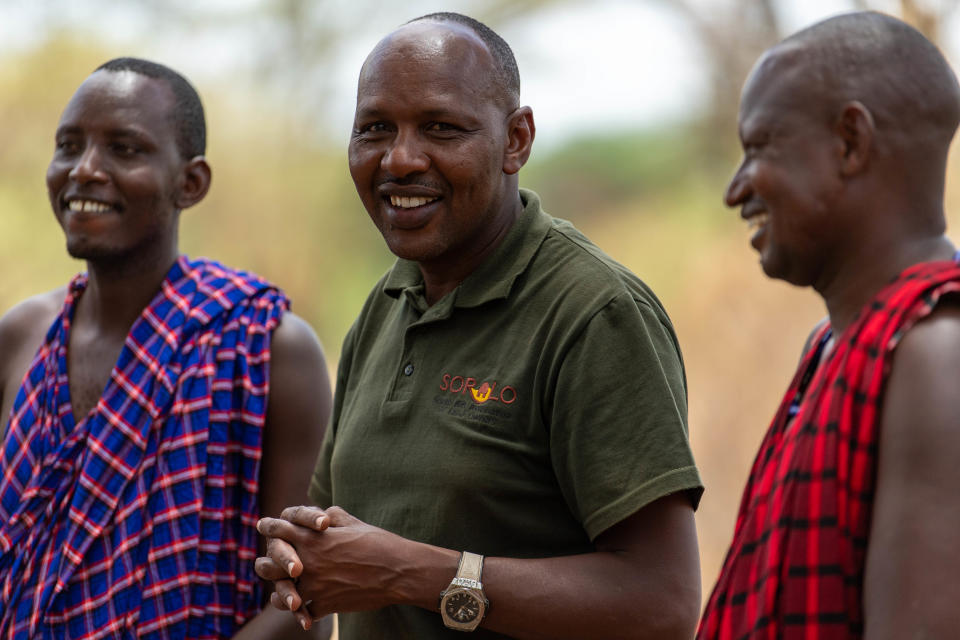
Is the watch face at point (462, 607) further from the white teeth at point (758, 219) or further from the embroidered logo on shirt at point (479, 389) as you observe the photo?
the white teeth at point (758, 219)

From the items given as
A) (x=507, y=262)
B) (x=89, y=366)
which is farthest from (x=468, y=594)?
(x=89, y=366)

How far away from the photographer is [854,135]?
54.7 inches

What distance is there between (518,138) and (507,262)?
9.7 inches

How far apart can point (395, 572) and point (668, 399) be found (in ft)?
1.67

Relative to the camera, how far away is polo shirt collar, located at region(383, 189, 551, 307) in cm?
196

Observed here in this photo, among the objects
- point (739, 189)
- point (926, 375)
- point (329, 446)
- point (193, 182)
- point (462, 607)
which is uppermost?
point (193, 182)

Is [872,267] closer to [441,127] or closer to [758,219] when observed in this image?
[758,219]

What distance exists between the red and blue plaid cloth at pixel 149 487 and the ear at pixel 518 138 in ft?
2.96

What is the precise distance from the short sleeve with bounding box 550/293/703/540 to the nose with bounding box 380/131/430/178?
427 millimetres

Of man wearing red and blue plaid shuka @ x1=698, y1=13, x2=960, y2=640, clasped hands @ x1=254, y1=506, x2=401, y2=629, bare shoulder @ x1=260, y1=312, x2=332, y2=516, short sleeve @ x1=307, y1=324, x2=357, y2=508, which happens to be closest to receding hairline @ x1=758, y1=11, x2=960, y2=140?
man wearing red and blue plaid shuka @ x1=698, y1=13, x2=960, y2=640

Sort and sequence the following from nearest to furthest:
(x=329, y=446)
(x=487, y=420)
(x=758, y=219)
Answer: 1. (x=758, y=219)
2. (x=487, y=420)
3. (x=329, y=446)

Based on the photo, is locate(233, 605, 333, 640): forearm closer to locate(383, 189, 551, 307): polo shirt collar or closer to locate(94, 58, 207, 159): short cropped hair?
locate(383, 189, 551, 307): polo shirt collar

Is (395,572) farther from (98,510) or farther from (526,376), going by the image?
(98,510)

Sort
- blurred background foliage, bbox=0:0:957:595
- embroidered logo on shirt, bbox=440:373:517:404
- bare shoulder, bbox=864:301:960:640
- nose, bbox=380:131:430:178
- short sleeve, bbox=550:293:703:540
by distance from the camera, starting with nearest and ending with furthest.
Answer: bare shoulder, bbox=864:301:960:640 → short sleeve, bbox=550:293:703:540 → embroidered logo on shirt, bbox=440:373:517:404 → nose, bbox=380:131:430:178 → blurred background foliage, bbox=0:0:957:595
